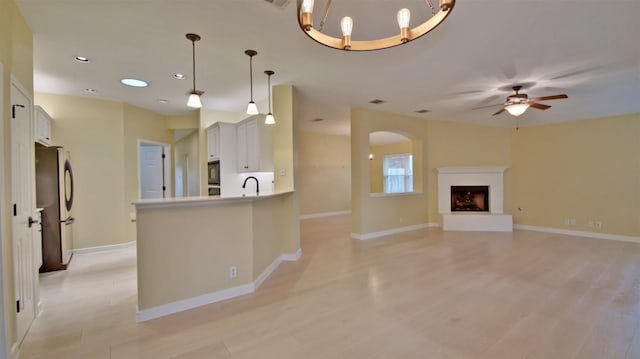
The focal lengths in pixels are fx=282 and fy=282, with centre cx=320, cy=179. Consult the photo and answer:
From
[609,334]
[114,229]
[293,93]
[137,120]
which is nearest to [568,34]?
[609,334]

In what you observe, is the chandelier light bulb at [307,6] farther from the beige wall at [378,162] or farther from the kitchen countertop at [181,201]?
the beige wall at [378,162]

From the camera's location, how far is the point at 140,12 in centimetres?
235

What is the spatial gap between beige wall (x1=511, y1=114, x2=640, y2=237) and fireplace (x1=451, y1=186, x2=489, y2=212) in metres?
0.79

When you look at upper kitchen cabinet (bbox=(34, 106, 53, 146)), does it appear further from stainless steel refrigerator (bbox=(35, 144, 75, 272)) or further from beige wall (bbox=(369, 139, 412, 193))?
beige wall (bbox=(369, 139, 412, 193))

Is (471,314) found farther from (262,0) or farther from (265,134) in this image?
(265,134)

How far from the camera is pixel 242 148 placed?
16.9ft

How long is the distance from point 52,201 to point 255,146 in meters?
2.88

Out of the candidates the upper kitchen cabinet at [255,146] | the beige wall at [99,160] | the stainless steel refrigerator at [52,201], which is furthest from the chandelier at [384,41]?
the beige wall at [99,160]

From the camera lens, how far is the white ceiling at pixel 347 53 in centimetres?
234

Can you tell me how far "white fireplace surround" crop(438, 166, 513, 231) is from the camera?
6.50 meters

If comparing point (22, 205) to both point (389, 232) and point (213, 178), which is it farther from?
point (389, 232)

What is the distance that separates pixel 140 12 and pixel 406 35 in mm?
2173

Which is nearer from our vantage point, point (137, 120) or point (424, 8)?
point (424, 8)

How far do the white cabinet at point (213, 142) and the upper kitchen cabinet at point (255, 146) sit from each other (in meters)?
0.48
